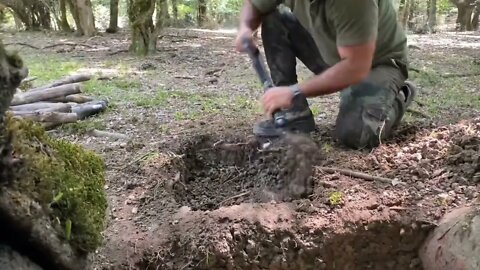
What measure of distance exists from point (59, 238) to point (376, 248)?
142 cm

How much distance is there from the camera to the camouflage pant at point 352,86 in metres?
3.20

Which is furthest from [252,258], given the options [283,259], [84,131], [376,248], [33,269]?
[84,131]

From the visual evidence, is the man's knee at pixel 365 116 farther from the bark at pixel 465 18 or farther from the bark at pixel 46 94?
the bark at pixel 465 18

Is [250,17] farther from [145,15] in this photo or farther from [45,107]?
[145,15]

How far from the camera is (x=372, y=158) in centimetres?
300

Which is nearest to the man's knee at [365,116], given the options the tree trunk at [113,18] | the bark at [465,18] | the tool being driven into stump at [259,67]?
the tool being driven into stump at [259,67]

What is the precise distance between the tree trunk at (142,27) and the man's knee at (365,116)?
474cm

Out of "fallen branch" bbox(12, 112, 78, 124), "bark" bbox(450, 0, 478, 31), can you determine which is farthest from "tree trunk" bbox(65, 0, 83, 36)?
"bark" bbox(450, 0, 478, 31)

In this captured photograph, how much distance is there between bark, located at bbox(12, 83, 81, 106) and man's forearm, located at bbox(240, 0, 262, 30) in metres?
1.72

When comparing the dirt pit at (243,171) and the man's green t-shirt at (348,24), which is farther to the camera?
the dirt pit at (243,171)

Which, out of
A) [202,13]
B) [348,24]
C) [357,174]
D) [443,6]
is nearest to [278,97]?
[348,24]

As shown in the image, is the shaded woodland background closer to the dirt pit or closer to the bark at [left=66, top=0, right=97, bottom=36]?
the bark at [left=66, top=0, right=97, bottom=36]

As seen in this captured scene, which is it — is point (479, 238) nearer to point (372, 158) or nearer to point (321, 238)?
point (321, 238)

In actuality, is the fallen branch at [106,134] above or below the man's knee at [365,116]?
below
